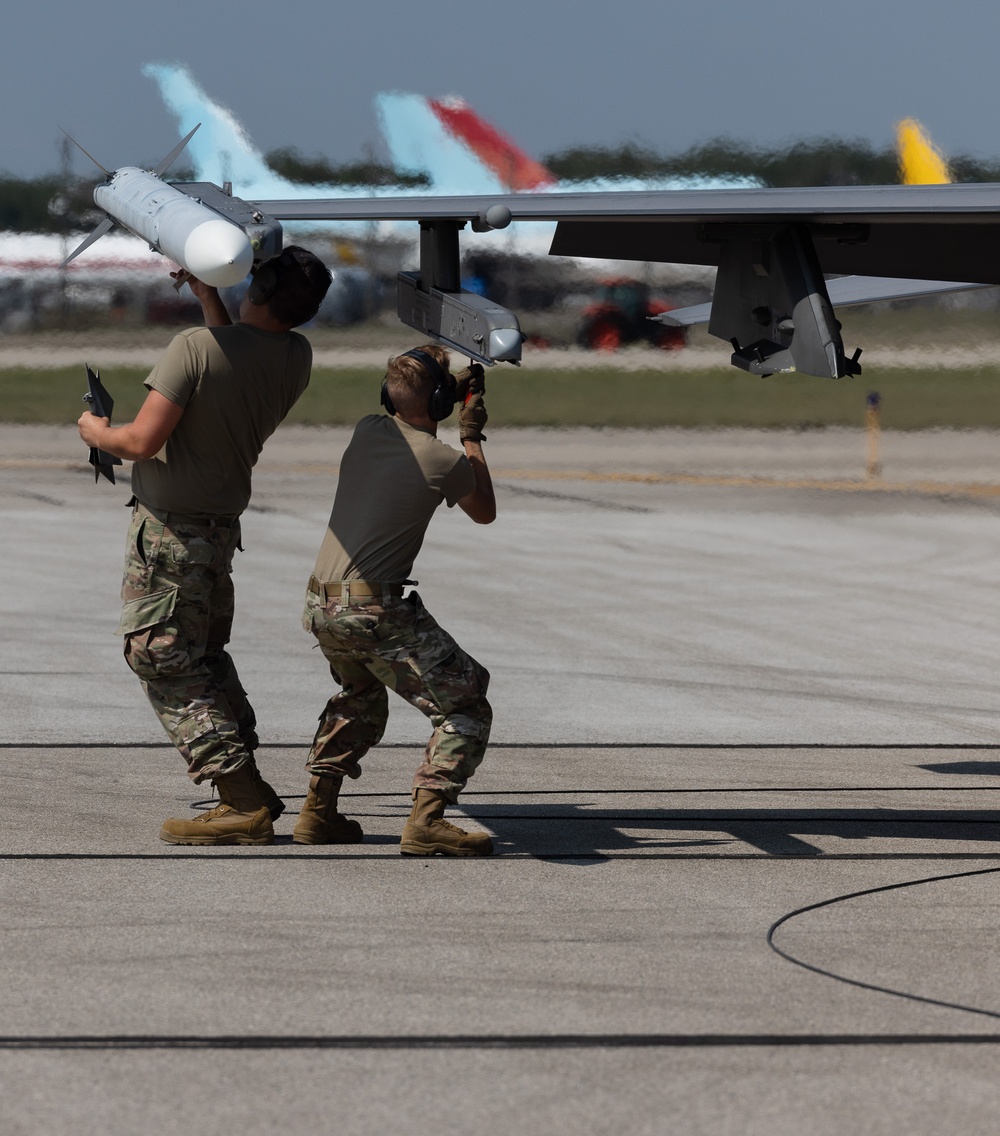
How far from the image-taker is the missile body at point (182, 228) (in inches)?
242

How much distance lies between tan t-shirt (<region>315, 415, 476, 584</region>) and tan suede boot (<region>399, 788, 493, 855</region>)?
93cm

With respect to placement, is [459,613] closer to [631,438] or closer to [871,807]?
[871,807]

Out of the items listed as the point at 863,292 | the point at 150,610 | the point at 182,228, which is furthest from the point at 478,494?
the point at 863,292

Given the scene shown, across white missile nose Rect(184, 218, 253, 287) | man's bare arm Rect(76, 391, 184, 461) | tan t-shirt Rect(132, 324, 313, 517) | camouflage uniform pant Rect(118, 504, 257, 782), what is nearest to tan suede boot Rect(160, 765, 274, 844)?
camouflage uniform pant Rect(118, 504, 257, 782)

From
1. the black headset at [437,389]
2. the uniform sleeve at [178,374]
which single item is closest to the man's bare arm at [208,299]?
the uniform sleeve at [178,374]

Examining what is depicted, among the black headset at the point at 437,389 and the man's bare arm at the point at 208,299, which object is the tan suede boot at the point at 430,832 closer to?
the black headset at the point at 437,389

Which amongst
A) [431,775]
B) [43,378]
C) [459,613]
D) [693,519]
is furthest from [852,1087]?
[43,378]

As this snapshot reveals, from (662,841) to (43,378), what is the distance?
25069 millimetres

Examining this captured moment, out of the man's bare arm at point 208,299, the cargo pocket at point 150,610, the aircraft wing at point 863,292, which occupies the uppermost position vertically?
the aircraft wing at point 863,292

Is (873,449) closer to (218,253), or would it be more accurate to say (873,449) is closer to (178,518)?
(178,518)

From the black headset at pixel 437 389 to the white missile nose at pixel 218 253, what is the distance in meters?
0.83

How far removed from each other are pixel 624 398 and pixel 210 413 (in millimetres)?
24187

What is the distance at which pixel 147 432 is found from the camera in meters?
6.56

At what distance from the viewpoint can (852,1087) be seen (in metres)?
4.41
